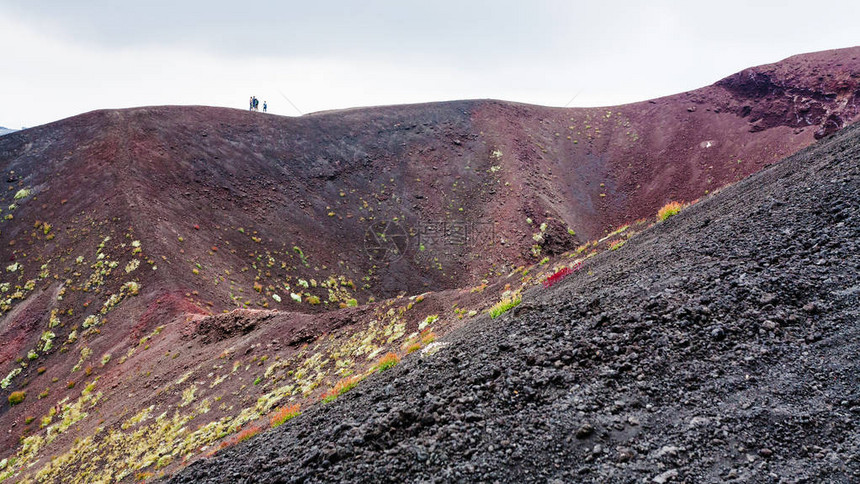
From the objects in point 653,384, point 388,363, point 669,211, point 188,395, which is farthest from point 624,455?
point 188,395

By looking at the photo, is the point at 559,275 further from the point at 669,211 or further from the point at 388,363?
the point at 388,363

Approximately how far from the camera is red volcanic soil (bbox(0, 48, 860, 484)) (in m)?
25.9

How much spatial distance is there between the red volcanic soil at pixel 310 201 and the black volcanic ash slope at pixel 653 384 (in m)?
6.74

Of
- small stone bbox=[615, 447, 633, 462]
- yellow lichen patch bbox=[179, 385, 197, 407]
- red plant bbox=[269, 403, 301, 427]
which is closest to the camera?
small stone bbox=[615, 447, 633, 462]

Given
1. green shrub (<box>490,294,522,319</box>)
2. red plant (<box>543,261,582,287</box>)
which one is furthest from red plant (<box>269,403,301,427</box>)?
red plant (<box>543,261,582,287</box>)

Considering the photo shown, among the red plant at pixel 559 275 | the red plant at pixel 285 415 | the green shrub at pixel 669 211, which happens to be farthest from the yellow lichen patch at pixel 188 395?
the green shrub at pixel 669 211

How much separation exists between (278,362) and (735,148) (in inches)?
2176

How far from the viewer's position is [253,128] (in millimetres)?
52406

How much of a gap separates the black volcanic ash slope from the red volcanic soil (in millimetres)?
6738

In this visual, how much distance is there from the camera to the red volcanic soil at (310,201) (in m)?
25.9

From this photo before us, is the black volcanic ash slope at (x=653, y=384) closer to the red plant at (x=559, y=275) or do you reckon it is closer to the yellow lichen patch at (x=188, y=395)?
the red plant at (x=559, y=275)

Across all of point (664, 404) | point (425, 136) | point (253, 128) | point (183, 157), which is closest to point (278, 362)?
point (664, 404)

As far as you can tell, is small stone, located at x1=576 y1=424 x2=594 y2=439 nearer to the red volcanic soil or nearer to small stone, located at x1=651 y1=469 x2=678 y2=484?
small stone, located at x1=651 y1=469 x2=678 y2=484

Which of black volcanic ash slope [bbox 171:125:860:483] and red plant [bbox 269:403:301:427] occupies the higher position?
black volcanic ash slope [bbox 171:125:860:483]
